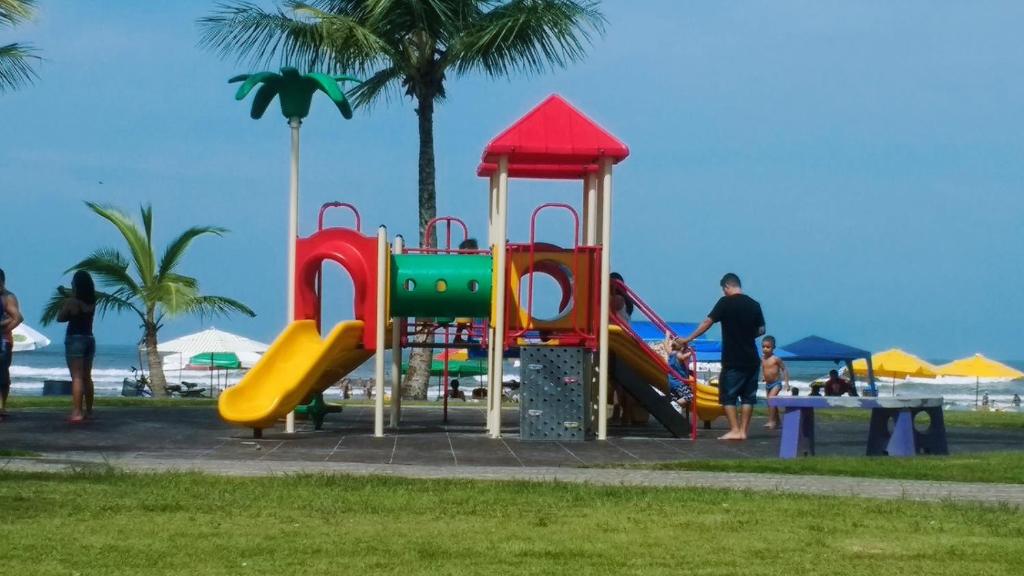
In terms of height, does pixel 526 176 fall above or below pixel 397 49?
below

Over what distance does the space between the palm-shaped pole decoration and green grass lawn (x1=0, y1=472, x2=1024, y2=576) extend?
6860 millimetres

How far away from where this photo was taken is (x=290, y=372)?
53.0 ft

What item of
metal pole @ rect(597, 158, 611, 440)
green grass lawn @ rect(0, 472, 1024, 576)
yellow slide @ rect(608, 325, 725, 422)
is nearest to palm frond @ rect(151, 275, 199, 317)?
yellow slide @ rect(608, 325, 725, 422)

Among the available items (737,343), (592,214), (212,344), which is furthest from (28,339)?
(737,343)

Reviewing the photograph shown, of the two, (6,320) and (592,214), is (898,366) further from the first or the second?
(6,320)

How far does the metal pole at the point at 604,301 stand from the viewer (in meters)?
16.4

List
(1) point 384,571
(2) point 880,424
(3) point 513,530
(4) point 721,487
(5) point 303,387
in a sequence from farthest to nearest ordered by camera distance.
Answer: (5) point 303,387, (2) point 880,424, (4) point 721,487, (3) point 513,530, (1) point 384,571

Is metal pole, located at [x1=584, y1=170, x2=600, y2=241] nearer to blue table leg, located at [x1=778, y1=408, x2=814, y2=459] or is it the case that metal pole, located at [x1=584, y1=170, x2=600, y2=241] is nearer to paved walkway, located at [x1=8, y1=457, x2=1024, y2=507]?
blue table leg, located at [x1=778, y1=408, x2=814, y2=459]

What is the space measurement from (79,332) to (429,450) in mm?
4765

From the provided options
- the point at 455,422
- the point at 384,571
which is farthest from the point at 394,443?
the point at 384,571

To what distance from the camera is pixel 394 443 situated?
15195 mm

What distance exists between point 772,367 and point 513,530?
13172 mm

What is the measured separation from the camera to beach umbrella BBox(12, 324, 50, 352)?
48.2 meters

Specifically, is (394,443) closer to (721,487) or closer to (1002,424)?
(721,487)
